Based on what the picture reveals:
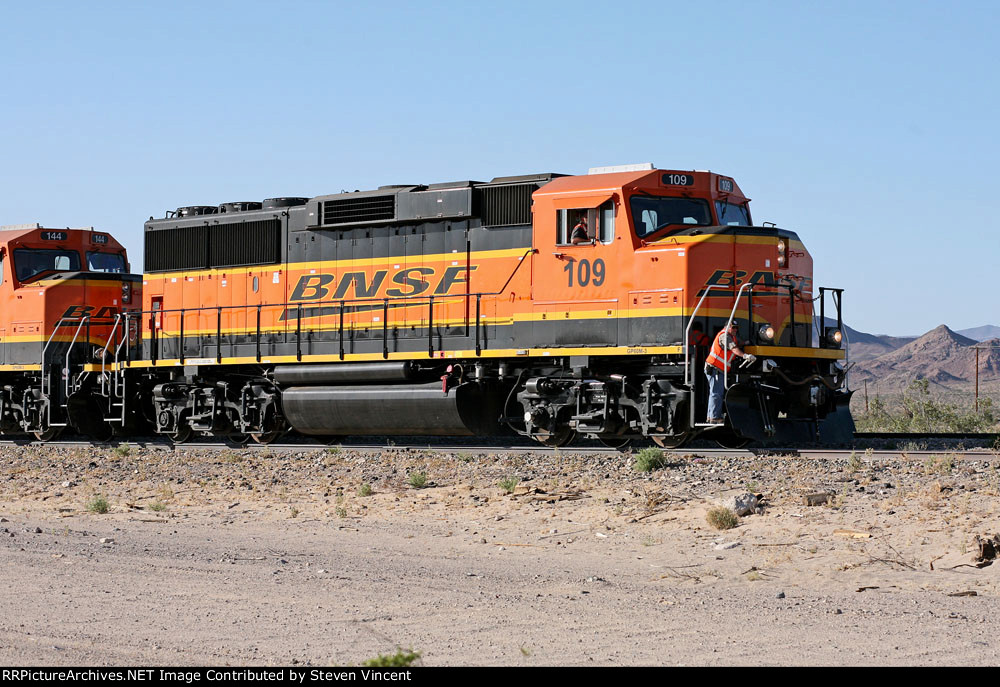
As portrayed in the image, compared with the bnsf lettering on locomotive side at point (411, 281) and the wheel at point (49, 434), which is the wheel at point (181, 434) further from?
the bnsf lettering on locomotive side at point (411, 281)

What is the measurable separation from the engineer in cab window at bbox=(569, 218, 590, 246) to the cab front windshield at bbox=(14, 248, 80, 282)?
11522mm


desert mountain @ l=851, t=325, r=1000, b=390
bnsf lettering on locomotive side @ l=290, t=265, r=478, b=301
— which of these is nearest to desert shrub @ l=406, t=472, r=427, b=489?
bnsf lettering on locomotive side @ l=290, t=265, r=478, b=301

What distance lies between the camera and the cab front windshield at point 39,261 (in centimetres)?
2281

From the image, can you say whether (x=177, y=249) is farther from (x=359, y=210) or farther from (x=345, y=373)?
(x=345, y=373)

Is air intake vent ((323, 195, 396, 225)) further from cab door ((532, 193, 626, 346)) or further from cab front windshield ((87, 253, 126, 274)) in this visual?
cab front windshield ((87, 253, 126, 274))

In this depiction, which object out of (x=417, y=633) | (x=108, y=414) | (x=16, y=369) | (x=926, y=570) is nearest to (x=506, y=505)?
(x=926, y=570)

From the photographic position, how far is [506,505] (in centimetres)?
1316

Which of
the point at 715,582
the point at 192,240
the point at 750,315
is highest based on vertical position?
the point at 192,240

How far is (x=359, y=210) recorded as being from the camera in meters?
18.5

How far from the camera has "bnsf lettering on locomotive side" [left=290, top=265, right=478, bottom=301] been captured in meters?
17.5

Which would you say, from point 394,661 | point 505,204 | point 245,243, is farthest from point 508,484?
point 245,243

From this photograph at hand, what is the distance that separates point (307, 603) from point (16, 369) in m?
16.1

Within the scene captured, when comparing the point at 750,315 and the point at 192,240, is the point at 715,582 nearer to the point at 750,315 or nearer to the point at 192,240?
the point at 750,315

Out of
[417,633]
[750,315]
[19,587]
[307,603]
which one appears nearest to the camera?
[417,633]
